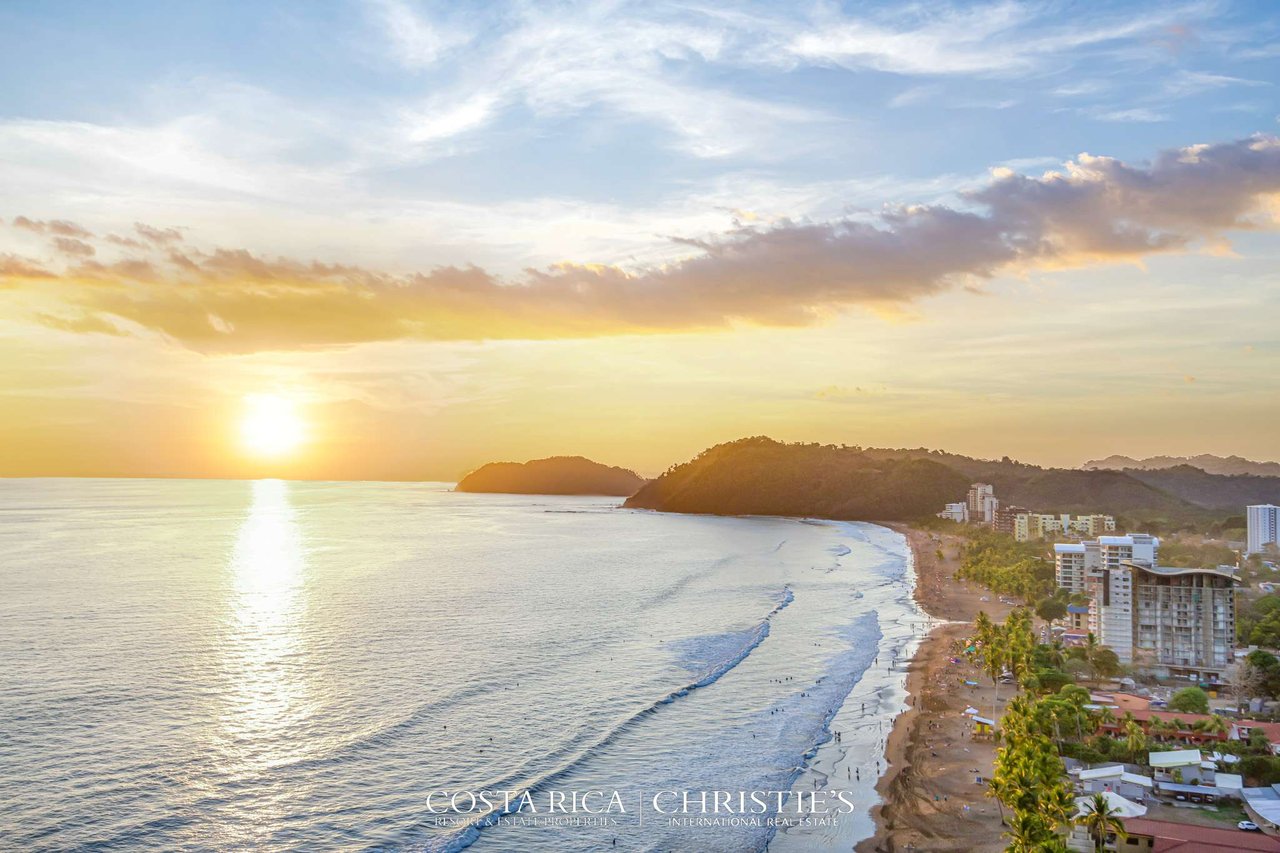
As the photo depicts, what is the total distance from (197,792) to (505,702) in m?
18.8

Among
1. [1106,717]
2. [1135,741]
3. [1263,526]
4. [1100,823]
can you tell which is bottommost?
[1106,717]

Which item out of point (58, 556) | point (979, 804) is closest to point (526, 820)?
point (979, 804)

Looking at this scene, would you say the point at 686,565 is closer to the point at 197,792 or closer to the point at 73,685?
the point at 73,685

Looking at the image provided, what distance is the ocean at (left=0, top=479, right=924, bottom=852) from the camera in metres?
35.1

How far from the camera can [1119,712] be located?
49500 mm

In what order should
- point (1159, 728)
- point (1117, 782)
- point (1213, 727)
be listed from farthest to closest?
point (1159, 728) < point (1213, 727) < point (1117, 782)

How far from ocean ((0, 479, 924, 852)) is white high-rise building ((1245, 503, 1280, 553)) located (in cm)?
9772

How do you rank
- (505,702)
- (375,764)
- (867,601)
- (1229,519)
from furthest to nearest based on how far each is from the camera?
1. (1229,519)
2. (867,601)
3. (505,702)
4. (375,764)

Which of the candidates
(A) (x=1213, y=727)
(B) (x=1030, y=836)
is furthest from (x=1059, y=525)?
(B) (x=1030, y=836)

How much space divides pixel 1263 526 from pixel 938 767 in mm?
148659

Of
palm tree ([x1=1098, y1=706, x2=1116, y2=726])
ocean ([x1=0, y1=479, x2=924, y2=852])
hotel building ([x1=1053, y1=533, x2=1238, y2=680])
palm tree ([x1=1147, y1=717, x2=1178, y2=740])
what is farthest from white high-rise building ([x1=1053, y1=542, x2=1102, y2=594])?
A: palm tree ([x1=1147, y1=717, x2=1178, y2=740])

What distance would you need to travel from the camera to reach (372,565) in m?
126

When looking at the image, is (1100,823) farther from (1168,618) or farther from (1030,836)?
(1168,618)

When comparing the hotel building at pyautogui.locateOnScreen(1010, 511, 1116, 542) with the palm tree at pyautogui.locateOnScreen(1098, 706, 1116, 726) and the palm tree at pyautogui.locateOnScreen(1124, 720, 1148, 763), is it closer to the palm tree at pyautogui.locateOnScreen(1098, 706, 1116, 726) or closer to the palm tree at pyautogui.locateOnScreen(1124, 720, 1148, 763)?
the palm tree at pyautogui.locateOnScreen(1098, 706, 1116, 726)
